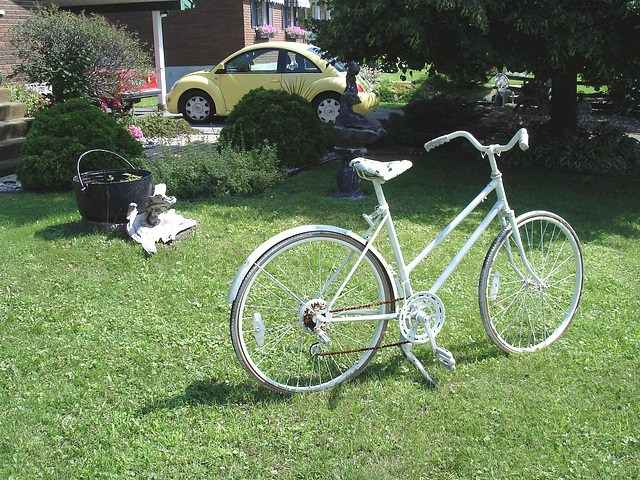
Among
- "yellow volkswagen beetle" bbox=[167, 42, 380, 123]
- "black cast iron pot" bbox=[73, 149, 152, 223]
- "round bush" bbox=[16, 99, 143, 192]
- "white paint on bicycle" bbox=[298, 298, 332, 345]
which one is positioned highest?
"yellow volkswagen beetle" bbox=[167, 42, 380, 123]

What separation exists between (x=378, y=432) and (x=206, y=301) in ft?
6.01

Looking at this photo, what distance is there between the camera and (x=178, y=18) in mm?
19781

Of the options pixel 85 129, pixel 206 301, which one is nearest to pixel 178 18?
pixel 85 129

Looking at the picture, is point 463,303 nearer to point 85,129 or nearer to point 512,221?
point 512,221

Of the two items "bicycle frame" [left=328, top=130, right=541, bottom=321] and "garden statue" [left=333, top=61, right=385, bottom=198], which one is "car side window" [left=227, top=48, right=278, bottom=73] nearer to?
"garden statue" [left=333, top=61, right=385, bottom=198]

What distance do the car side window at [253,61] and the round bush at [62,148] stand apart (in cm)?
648

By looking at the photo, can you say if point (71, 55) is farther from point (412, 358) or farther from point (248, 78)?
point (412, 358)

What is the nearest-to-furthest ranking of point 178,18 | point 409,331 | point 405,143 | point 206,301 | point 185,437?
point 185,437 → point 409,331 → point 206,301 → point 405,143 → point 178,18

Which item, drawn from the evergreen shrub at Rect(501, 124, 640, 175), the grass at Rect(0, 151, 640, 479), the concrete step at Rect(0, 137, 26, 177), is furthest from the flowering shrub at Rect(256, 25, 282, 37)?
the grass at Rect(0, 151, 640, 479)

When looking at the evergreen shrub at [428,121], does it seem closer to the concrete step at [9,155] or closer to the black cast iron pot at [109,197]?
the black cast iron pot at [109,197]

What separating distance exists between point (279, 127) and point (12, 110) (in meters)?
4.85

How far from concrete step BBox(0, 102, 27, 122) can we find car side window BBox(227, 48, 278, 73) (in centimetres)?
471

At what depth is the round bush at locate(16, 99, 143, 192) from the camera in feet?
22.2

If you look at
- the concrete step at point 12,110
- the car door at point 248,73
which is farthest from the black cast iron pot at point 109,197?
the car door at point 248,73
